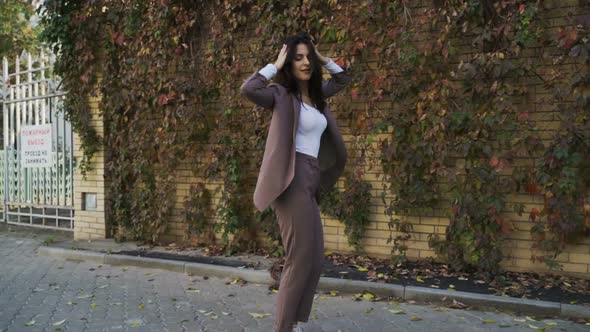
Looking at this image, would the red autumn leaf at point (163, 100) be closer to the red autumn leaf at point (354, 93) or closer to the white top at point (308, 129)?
the red autumn leaf at point (354, 93)

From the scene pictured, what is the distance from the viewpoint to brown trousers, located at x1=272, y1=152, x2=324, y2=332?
3309 mm

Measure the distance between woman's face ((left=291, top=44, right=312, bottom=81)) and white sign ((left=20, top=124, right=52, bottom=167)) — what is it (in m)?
6.47

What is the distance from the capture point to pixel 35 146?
29.1ft

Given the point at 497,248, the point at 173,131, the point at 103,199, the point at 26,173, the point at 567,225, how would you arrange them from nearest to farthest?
1. the point at 567,225
2. the point at 497,248
3. the point at 173,131
4. the point at 103,199
5. the point at 26,173

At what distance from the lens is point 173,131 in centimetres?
697

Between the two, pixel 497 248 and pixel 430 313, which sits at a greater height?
pixel 497 248

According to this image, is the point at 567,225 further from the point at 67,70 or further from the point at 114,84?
the point at 67,70

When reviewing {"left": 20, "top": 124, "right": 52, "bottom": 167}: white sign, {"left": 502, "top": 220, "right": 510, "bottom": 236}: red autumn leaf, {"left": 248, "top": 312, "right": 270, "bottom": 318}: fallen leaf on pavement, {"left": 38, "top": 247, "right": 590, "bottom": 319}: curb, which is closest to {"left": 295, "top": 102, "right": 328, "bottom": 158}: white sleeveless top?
{"left": 248, "top": 312, "right": 270, "bottom": 318}: fallen leaf on pavement

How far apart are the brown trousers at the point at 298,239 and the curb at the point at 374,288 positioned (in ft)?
5.53

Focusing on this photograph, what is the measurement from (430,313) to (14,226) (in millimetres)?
7957

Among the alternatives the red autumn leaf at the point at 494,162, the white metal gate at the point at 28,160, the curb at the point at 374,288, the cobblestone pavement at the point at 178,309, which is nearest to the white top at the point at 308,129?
the cobblestone pavement at the point at 178,309

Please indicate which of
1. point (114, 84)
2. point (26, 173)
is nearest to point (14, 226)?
point (26, 173)

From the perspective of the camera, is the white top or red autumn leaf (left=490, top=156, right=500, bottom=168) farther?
red autumn leaf (left=490, top=156, right=500, bottom=168)

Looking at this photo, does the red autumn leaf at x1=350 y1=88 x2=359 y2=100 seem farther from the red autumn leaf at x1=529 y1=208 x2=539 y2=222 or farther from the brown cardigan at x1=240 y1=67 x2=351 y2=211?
the brown cardigan at x1=240 y1=67 x2=351 y2=211
